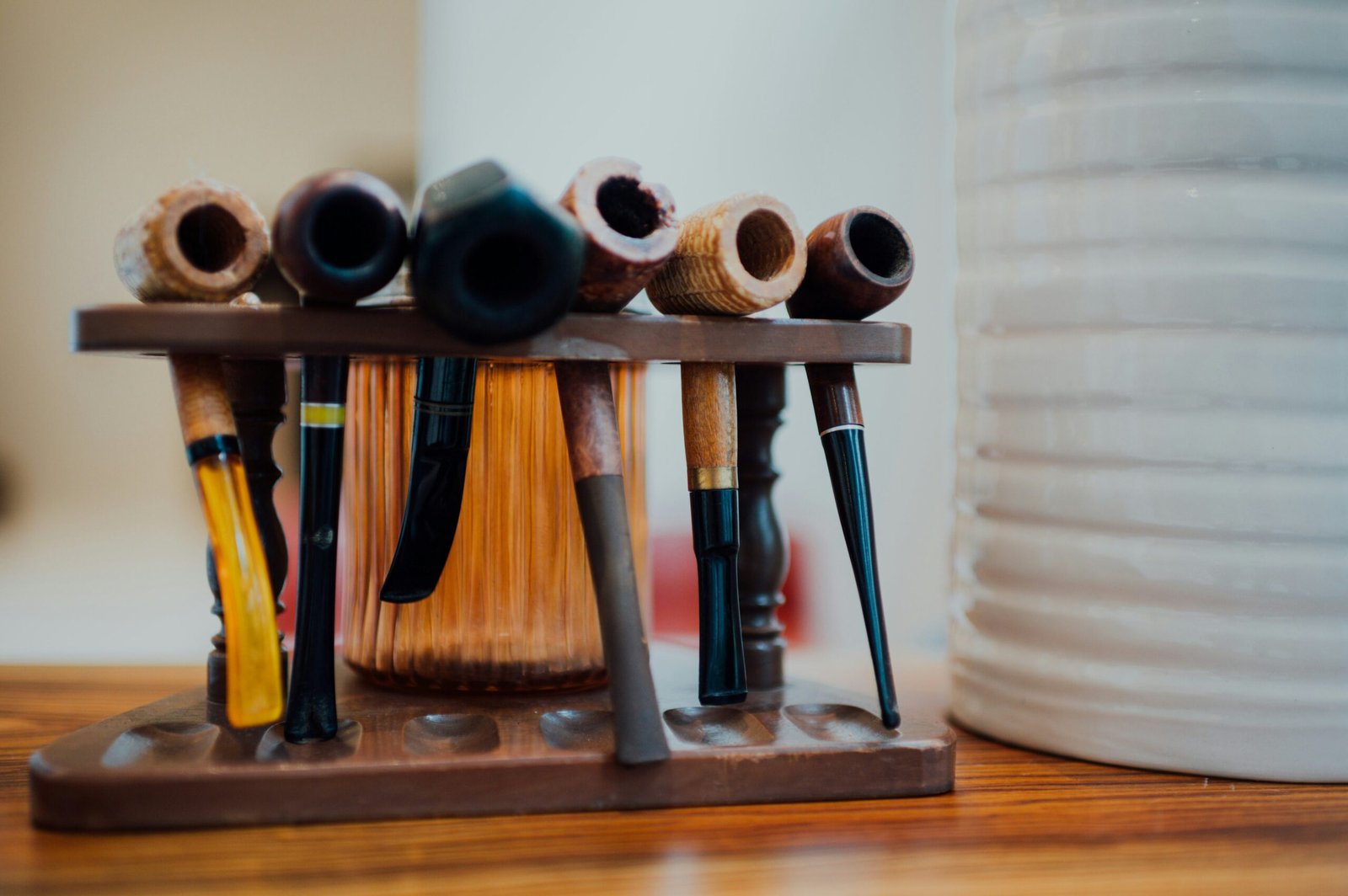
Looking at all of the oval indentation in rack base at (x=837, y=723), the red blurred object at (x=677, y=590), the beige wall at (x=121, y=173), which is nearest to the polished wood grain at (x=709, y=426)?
the oval indentation in rack base at (x=837, y=723)

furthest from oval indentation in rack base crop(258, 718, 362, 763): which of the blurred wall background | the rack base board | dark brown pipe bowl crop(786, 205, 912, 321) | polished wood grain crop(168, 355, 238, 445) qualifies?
the blurred wall background

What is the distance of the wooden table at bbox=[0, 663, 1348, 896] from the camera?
0.32m

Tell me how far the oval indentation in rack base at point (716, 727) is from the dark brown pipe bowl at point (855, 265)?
0.16m

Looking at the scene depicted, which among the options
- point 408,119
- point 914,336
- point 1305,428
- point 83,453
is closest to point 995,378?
point 1305,428

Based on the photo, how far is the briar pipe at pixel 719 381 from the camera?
1.32ft

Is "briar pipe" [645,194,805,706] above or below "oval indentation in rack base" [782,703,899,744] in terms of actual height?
above

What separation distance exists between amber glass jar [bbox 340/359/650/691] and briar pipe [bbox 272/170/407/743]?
0.09 m

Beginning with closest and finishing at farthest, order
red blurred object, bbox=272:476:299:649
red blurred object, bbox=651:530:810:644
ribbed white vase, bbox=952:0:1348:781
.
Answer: ribbed white vase, bbox=952:0:1348:781, red blurred object, bbox=272:476:299:649, red blurred object, bbox=651:530:810:644

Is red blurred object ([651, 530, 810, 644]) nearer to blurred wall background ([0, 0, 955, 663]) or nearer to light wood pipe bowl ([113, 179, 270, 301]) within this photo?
blurred wall background ([0, 0, 955, 663])

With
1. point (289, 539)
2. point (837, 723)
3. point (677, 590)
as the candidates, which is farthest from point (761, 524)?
point (677, 590)

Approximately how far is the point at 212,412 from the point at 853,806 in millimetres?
254

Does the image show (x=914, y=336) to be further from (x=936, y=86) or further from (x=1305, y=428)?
(x=1305, y=428)

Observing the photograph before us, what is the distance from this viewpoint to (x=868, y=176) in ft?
4.57

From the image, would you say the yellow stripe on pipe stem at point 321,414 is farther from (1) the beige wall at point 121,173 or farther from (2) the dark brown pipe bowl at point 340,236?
(1) the beige wall at point 121,173
